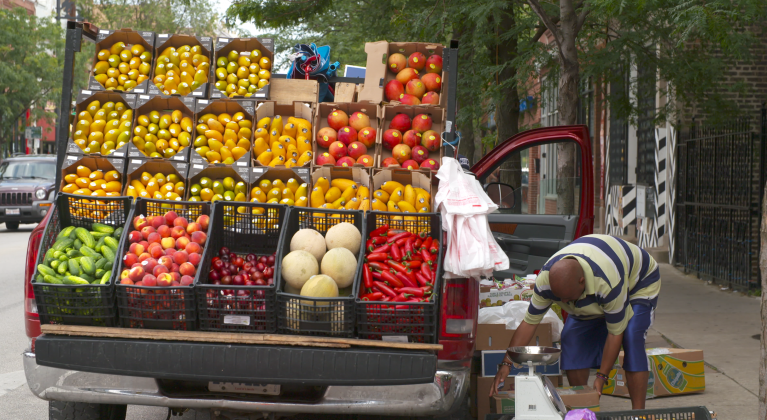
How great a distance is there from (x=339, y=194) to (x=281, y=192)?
42 centimetres

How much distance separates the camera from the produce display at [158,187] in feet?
17.9

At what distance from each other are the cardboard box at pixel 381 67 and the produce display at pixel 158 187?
5.22ft

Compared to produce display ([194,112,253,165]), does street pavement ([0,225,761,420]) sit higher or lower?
lower

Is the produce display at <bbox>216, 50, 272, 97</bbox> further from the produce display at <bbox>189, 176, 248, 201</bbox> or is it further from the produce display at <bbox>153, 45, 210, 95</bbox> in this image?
the produce display at <bbox>189, 176, 248, 201</bbox>

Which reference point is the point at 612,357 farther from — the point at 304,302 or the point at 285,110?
the point at 285,110

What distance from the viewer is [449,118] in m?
5.30

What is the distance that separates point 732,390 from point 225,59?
15.8 ft

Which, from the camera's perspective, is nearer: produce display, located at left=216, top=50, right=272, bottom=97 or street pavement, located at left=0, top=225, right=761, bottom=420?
street pavement, located at left=0, top=225, right=761, bottom=420

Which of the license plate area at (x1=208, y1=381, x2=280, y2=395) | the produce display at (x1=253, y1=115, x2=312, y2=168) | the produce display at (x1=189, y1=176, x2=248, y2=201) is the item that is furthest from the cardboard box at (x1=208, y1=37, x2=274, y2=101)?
the license plate area at (x1=208, y1=381, x2=280, y2=395)

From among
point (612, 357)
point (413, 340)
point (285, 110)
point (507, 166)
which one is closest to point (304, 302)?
point (413, 340)

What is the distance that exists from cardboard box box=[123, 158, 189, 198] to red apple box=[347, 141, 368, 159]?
3.90 ft

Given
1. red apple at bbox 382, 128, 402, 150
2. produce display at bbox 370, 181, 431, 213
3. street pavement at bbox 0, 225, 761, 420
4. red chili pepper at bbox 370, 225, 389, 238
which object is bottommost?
street pavement at bbox 0, 225, 761, 420

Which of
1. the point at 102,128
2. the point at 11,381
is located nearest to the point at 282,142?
the point at 102,128

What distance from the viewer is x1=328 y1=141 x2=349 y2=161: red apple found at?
5.76 meters
